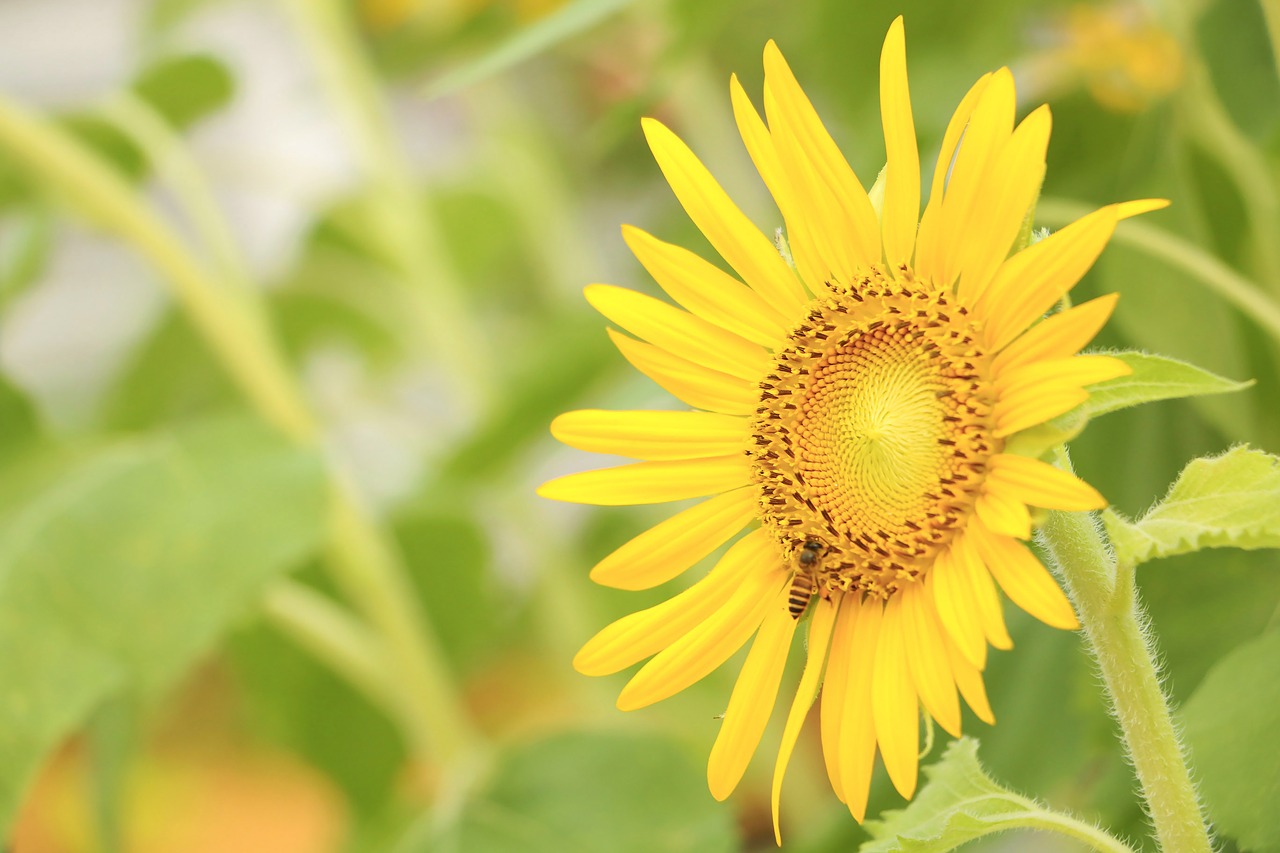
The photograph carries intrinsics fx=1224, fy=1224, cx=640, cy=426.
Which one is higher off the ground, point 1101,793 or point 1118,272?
point 1118,272

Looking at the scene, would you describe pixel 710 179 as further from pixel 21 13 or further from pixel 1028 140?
pixel 21 13

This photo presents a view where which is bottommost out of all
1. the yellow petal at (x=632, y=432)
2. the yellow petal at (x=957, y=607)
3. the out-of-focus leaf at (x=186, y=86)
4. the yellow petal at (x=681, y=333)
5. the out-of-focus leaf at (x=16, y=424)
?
the yellow petal at (x=957, y=607)

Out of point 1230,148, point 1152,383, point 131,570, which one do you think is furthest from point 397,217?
point 1152,383

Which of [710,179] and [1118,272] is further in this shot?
[1118,272]

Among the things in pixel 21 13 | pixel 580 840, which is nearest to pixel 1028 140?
pixel 580 840

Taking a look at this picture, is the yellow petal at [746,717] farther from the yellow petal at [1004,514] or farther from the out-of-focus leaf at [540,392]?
the out-of-focus leaf at [540,392]

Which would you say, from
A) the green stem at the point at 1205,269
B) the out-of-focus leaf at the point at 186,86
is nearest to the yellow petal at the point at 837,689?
the green stem at the point at 1205,269

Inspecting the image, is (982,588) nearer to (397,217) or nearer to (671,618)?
(671,618)
